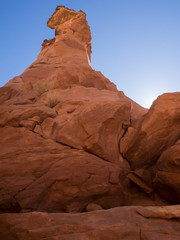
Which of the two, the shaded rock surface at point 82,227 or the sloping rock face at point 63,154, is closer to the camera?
the shaded rock surface at point 82,227

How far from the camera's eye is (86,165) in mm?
6227

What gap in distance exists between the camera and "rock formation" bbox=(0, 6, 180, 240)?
3.46 metres

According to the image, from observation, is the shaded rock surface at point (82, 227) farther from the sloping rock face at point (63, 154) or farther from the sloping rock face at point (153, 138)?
the sloping rock face at point (153, 138)

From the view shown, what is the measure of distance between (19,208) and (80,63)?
37.7ft

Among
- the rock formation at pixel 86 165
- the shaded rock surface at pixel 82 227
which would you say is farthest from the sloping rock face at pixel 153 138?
the shaded rock surface at pixel 82 227

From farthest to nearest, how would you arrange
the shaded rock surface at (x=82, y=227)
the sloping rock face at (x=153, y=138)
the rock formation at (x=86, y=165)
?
the sloping rock face at (x=153, y=138), the rock formation at (x=86, y=165), the shaded rock surface at (x=82, y=227)

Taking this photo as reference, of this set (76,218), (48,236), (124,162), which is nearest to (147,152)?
(124,162)

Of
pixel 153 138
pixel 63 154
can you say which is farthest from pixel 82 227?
pixel 153 138

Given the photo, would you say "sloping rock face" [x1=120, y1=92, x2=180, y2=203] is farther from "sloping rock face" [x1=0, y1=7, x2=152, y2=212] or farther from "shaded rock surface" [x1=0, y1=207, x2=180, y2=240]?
"shaded rock surface" [x1=0, y1=207, x2=180, y2=240]

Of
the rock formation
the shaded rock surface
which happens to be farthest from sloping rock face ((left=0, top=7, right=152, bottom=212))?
the shaded rock surface

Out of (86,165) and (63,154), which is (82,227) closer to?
(86,165)

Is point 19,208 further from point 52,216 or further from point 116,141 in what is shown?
point 116,141

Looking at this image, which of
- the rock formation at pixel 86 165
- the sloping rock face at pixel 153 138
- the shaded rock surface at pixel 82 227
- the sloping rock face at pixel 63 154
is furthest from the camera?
the sloping rock face at pixel 153 138

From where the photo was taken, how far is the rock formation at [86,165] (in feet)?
11.3
